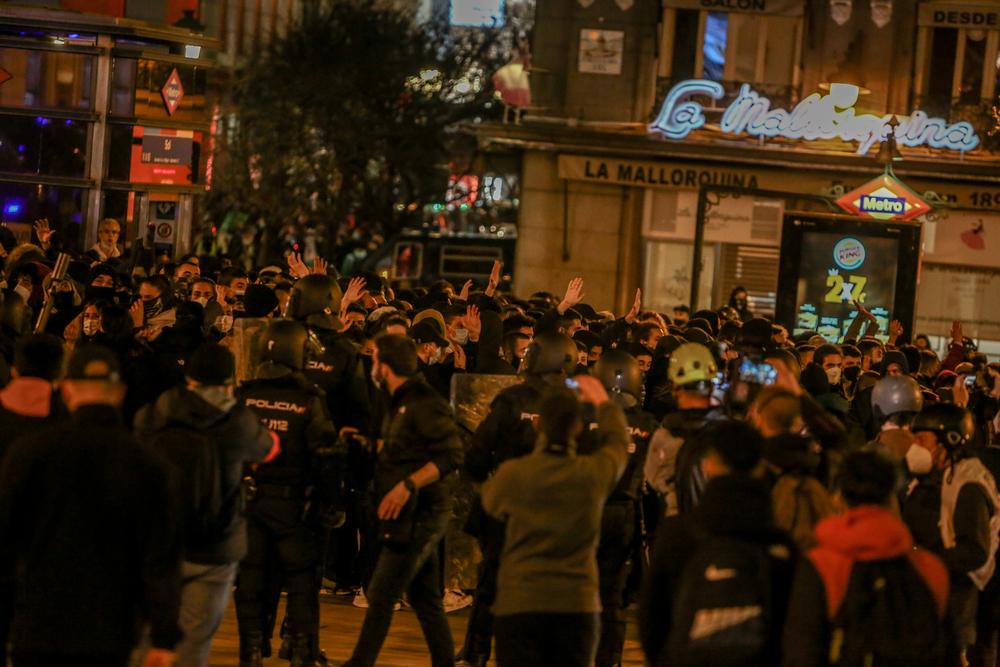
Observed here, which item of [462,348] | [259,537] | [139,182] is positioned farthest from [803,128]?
[259,537]

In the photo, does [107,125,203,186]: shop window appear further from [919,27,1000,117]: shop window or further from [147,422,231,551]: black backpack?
[919,27,1000,117]: shop window

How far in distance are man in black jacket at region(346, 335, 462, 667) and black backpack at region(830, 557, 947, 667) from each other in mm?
3022

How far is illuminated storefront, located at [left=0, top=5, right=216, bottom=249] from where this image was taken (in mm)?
17188

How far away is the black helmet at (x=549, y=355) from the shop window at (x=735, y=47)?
19081mm

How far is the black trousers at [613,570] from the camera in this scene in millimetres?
8586

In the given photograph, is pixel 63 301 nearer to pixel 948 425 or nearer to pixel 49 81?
pixel 49 81

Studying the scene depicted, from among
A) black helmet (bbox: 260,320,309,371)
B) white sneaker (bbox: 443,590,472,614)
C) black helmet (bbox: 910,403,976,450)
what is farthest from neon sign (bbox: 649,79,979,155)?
black helmet (bbox: 260,320,309,371)

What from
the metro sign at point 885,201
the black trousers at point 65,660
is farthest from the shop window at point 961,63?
the black trousers at point 65,660

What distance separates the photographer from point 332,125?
1487 inches

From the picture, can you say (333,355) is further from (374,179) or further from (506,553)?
(374,179)

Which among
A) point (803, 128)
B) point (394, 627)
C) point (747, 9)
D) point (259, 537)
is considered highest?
point (747, 9)

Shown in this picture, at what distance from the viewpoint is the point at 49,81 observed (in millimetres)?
17406

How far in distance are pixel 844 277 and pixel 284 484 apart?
39.2 feet

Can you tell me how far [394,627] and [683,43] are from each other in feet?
60.3
